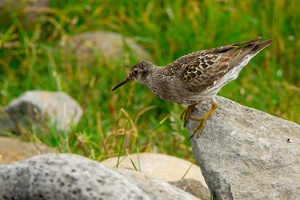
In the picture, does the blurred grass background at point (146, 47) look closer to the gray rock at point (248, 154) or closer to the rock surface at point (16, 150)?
the rock surface at point (16, 150)

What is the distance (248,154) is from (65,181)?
2080 mm

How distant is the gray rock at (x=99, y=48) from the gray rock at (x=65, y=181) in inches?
267

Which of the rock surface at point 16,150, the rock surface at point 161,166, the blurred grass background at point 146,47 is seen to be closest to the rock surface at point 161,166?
the rock surface at point 161,166

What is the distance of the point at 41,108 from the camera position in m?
10.5

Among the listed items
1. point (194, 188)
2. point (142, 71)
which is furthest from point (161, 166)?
point (194, 188)

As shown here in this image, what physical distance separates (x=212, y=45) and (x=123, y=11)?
194 cm

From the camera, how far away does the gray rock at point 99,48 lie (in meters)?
12.1

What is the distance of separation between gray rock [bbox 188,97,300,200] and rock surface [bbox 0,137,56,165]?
237 cm

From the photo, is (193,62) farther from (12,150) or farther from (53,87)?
(53,87)

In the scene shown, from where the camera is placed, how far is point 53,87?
11602 mm

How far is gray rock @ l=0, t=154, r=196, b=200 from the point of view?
502 centimetres

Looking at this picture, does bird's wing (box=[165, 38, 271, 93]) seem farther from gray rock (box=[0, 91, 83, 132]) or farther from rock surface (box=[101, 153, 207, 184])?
gray rock (box=[0, 91, 83, 132])

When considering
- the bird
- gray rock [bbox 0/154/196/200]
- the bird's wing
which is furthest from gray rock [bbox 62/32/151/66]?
gray rock [bbox 0/154/196/200]

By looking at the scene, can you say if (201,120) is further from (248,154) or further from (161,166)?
(161,166)
